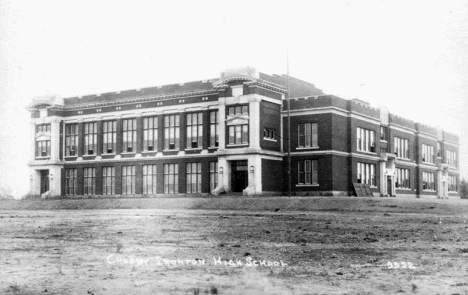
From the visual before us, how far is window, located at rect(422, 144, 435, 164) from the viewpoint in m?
65.3

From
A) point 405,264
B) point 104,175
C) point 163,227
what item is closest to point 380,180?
point 104,175

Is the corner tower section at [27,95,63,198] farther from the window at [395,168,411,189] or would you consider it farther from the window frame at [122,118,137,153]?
the window at [395,168,411,189]

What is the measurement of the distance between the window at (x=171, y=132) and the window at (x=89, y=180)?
31.9ft

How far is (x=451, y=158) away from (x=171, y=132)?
3621cm

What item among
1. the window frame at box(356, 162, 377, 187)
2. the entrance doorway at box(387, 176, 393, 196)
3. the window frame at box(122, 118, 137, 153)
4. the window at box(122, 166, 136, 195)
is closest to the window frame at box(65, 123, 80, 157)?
the window frame at box(122, 118, 137, 153)

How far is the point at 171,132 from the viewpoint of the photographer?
54.1 metres

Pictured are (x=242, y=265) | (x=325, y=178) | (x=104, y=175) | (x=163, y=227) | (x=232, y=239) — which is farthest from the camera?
(x=104, y=175)

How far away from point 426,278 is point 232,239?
6.55 metres

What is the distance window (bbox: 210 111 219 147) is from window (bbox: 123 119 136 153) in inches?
345

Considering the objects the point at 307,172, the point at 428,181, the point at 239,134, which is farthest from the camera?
the point at 428,181

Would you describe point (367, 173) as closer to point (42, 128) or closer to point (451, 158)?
point (451, 158)

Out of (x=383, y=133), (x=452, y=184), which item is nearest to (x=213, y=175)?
(x=383, y=133)

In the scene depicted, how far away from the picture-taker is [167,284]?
845 cm

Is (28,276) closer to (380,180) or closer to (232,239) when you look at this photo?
(232,239)
